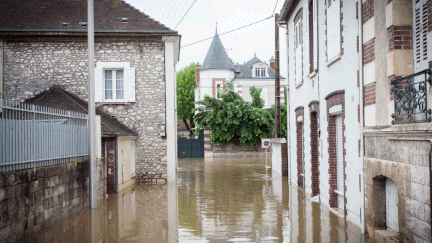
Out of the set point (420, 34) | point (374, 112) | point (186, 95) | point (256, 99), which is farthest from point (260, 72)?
point (420, 34)

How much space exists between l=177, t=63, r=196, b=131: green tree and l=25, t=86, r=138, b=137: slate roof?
1499 inches

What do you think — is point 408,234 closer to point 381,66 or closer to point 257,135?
point 381,66

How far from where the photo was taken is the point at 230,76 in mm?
47938

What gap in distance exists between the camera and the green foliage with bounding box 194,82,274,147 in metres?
36.2

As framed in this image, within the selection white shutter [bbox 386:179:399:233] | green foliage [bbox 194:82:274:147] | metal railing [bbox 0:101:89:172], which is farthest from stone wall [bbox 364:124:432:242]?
green foliage [bbox 194:82:274:147]

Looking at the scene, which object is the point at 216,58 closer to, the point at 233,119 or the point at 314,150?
the point at 233,119

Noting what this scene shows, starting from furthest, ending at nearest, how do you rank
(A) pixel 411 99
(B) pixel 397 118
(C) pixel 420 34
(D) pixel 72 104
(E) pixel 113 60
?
1. (E) pixel 113 60
2. (D) pixel 72 104
3. (B) pixel 397 118
4. (C) pixel 420 34
5. (A) pixel 411 99

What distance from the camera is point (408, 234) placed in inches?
241

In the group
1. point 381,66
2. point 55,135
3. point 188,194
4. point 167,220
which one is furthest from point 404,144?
point 188,194

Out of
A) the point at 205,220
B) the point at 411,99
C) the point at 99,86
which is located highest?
the point at 99,86

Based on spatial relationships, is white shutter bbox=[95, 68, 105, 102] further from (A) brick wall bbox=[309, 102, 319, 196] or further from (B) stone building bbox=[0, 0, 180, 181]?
(A) brick wall bbox=[309, 102, 319, 196]

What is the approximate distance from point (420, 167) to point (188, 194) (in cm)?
968

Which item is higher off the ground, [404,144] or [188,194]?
[404,144]

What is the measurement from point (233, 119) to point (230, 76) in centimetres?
1254
